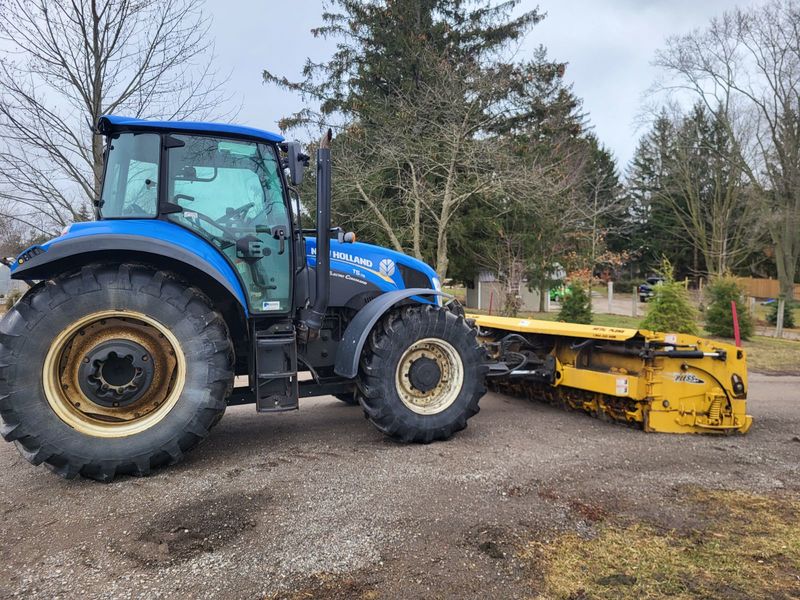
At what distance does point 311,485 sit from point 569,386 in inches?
126

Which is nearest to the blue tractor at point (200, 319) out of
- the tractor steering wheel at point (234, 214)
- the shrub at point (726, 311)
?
the tractor steering wheel at point (234, 214)

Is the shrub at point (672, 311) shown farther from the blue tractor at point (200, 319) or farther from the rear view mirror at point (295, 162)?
the rear view mirror at point (295, 162)

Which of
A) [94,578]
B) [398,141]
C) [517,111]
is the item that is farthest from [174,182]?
[517,111]

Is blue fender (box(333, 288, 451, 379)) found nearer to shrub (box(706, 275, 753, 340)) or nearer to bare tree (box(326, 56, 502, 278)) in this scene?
bare tree (box(326, 56, 502, 278))

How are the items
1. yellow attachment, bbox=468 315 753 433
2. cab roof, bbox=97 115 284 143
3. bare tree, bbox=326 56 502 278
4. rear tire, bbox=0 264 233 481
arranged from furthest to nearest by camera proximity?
bare tree, bbox=326 56 502 278
yellow attachment, bbox=468 315 753 433
cab roof, bbox=97 115 284 143
rear tire, bbox=0 264 233 481

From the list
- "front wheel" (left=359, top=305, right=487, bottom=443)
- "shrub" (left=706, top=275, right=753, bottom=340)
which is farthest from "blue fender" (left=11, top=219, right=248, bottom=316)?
"shrub" (left=706, top=275, right=753, bottom=340)

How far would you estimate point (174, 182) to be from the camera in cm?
433

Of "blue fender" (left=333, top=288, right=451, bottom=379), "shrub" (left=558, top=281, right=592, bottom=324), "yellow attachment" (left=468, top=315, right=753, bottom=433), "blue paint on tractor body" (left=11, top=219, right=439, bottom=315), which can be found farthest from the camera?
"shrub" (left=558, top=281, right=592, bottom=324)

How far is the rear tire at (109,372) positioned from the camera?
372 centimetres

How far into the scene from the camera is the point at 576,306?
15.5 metres

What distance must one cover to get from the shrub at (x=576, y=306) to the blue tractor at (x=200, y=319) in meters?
11.0

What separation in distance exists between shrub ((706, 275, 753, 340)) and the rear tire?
48.7 feet

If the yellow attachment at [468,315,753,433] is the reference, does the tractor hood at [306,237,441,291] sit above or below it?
above

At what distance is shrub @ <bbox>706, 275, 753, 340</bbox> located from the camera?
1520cm
